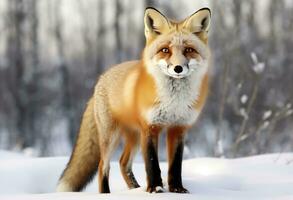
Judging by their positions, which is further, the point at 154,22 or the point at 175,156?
the point at 175,156

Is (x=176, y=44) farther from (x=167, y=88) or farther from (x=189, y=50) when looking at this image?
(x=167, y=88)

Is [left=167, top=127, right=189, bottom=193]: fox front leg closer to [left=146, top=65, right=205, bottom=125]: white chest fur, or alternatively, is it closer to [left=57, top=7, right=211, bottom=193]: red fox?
[left=57, top=7, right=211, bottom=193]: red fox

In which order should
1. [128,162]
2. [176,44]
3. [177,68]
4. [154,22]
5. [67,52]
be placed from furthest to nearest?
[67,52], [128,162], [154,22], [176,44], [177,68]

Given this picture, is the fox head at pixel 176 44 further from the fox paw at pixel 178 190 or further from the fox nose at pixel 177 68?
the fox paw at pixel 178 190

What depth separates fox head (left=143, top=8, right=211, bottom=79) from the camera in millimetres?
3943

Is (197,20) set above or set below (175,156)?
above

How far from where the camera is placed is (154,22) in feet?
13.9

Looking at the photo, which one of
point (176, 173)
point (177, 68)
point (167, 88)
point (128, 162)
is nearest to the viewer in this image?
point (177, 68)

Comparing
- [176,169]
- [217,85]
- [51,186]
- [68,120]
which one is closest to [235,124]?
[217,85]

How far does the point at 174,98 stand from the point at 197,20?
572mm

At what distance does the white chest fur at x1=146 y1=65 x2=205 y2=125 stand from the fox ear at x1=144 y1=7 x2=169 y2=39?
1.09 ft

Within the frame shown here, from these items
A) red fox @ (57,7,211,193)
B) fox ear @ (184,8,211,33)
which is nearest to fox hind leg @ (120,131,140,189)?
red fox @ (57,7,211,193)

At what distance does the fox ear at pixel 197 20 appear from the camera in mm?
4207

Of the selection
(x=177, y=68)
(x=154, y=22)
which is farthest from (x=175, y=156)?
(x=154, y=22)
